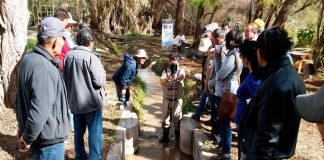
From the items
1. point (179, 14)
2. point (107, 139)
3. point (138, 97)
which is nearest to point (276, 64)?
point (107, 139)

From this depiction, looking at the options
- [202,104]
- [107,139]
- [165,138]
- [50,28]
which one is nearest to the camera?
[50,28]

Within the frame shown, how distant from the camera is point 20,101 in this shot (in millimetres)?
2896

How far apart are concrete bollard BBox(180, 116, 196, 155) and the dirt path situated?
18 centimetres

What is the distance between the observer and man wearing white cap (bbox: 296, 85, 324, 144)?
1716 millimetres

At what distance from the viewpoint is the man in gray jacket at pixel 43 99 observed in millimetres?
2725

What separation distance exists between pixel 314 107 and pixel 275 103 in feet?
2.31

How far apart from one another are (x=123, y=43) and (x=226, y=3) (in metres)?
7.78

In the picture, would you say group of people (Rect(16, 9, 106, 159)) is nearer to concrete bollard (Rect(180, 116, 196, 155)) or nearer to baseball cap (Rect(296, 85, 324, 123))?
baseball cap (Rect(296, 85, 324, 123))

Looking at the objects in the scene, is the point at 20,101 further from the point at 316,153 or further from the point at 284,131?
the point at 316,153

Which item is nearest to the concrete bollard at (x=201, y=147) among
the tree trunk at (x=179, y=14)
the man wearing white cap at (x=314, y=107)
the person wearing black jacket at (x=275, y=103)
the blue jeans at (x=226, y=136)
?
the blue jeans at (x=226, y=136)

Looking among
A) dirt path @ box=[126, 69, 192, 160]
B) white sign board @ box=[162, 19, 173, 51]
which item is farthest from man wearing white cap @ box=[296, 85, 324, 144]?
white sign board @ box=[162, 19, 173, 51]

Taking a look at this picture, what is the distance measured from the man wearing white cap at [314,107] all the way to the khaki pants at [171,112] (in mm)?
4844

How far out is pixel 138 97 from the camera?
9.52m

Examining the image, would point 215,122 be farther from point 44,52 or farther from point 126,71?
point 44,52
